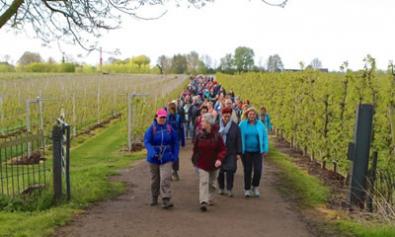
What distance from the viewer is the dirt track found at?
7.43 meters

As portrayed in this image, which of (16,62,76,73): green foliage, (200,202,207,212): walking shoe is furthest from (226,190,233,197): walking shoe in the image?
(16,62,76,73): green foliage

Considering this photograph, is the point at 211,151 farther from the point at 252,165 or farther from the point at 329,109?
the point at 329,109

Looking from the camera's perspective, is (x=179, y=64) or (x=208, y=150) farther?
(x=179, y=64)

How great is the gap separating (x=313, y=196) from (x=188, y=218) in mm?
3420

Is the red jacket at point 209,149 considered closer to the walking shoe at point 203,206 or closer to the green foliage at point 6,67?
the walking shoe at point 203,206

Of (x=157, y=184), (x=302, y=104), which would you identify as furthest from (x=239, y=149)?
(x=302, y=104)

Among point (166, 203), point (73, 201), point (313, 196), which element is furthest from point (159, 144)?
point (313, 196)

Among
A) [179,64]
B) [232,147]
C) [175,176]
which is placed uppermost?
[232,147]

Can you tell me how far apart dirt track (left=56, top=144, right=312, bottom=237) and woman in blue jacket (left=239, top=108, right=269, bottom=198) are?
50 centimetres

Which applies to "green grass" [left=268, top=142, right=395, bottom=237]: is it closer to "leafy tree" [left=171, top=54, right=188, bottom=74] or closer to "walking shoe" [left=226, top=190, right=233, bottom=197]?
"walking shoe" [left=226, top=190, right=233, bottom=197]

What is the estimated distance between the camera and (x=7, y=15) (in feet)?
29.7

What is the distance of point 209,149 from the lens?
8.94 meters

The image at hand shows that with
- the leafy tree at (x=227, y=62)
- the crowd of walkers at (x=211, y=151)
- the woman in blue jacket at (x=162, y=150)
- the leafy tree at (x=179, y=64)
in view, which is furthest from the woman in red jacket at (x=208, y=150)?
the leafy tree at (x=179, y=64)

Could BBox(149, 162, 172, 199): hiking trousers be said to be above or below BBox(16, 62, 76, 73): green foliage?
above
